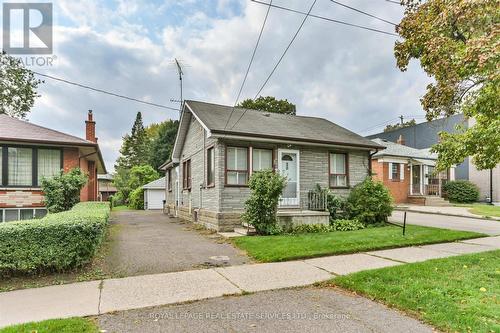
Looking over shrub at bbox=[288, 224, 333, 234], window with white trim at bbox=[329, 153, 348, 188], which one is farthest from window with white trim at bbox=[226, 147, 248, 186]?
window with white trim at bbox=[329, 153, 348, 188]

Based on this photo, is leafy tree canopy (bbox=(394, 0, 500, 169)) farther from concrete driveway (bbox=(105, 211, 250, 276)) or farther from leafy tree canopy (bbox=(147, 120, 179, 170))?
leafy tree canopy (bbox=(147, 120, 179, 170))

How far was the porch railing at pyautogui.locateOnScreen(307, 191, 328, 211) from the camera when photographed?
12.0m

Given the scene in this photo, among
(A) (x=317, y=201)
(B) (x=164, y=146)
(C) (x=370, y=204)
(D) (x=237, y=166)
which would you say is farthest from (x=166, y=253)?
(B) (x=164, y=146)

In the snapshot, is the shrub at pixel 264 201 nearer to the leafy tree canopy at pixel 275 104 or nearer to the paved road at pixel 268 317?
the paved road at pixel 268 317

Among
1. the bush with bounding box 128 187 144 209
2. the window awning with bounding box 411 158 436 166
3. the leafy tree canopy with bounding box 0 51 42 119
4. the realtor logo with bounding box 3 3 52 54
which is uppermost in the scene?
the leafy tree canopy with bounding box 0 51 42 119

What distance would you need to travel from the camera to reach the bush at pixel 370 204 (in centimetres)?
1216

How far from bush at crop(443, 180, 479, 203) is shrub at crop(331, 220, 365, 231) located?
18.0 m

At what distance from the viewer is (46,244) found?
17.9ft

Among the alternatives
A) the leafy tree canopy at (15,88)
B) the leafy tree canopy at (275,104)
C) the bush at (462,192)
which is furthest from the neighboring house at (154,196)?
the bush at (462,192)

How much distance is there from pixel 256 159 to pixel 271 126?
2131 mm

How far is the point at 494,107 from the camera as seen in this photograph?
693 cm

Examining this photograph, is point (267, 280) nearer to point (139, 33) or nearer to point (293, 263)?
point (293, 263)

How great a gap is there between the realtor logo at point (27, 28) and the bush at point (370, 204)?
13281mm

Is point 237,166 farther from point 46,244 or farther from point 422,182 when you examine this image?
point 422,182
